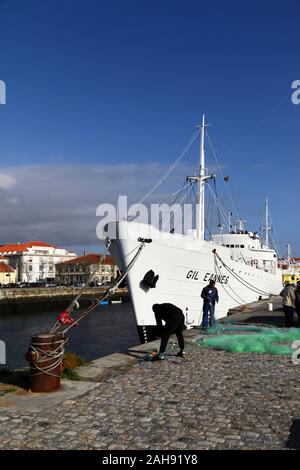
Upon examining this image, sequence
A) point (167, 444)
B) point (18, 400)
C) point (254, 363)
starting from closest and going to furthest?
point (167, 444), point (18, 400), point (254, 363)

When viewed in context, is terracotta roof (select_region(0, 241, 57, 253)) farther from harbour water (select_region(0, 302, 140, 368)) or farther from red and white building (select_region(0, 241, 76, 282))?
harbour water (select_region(0, 302, 140, 368))

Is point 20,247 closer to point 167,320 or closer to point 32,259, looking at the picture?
point 32,259

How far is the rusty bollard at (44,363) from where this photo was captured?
671 cm

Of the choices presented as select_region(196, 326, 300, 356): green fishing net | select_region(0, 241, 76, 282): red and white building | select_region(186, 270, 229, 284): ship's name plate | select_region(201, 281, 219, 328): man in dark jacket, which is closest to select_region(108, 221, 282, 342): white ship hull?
select_region(186, 270, 229, 284): ship's name plate

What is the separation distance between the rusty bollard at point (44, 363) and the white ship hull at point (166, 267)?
9.63 metres

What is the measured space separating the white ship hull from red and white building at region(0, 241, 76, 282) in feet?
344

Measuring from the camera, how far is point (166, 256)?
17.7 meters

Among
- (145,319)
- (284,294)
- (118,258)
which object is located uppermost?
(118,258)

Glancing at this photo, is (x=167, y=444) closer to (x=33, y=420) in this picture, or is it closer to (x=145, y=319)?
(x=33, y=420)

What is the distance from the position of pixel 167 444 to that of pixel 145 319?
41.7ft

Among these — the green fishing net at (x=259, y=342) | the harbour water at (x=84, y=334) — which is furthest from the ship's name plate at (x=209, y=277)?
the harbour water at (x=84, y=334)

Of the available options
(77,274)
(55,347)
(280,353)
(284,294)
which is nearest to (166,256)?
(284,294)

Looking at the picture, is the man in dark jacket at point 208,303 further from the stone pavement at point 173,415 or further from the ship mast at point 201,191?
the ship mast at point 201,191

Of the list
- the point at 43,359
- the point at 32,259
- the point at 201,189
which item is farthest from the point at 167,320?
the point at 32,259
